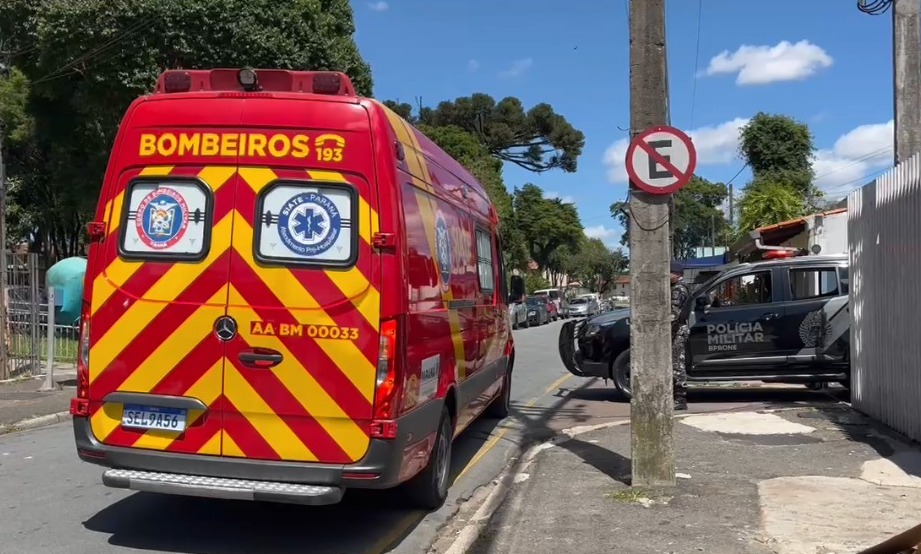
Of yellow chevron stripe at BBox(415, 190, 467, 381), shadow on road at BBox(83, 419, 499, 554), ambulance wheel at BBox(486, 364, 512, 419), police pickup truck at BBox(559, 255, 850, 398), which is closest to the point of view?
shadow on road at BBox(83, 419, 499, 554)

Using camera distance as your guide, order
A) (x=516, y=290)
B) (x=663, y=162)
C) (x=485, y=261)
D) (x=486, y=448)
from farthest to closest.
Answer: (x=516, y=290) → (x=486, y=448) → (x=485, y=261) → (x=663, y=162)

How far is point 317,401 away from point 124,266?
1.51m

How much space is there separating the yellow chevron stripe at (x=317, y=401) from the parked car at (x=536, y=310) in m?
34.5

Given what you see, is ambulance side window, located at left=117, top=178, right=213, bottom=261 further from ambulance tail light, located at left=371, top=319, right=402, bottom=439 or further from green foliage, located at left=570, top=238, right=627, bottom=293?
green foliage, located at left=570, top=238, right=627, bottom=293

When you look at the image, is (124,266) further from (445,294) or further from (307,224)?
(445,294)

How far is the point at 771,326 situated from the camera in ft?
37.3

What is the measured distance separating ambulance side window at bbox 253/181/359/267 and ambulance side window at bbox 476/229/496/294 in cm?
314

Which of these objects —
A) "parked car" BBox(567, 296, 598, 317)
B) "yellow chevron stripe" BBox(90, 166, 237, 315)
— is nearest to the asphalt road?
"yellow chevron stripe" BBox(90, 166, 237, 315)

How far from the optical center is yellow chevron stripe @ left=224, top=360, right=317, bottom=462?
4906 mm

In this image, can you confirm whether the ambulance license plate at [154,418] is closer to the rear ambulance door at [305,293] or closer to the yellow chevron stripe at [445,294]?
the rear ambulance door at [305,293]

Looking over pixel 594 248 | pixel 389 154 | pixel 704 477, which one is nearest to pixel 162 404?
pixel 389 154

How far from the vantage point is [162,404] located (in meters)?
5.04

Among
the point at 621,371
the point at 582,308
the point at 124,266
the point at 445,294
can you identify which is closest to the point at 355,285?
the point at 445,294

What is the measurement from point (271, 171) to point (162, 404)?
1571 millimetres
